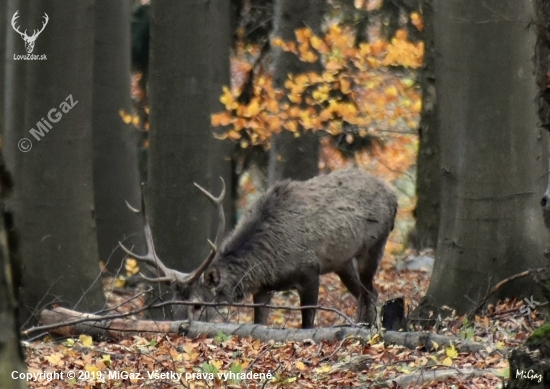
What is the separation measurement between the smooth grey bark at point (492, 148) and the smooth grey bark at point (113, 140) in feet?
28.0

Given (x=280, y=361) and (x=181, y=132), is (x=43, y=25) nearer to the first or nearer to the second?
(x=181, y=132)

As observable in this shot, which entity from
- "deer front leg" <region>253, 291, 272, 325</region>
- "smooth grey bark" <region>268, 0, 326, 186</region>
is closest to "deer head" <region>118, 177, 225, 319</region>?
"deer front leg" <region>253, 291, 272, 325</region>

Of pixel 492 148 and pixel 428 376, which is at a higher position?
pixel 492 148

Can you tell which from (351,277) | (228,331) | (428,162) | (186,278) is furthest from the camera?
(428,162)

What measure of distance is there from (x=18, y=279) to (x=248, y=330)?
3.61 metres

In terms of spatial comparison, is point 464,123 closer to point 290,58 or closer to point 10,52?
point 10,52

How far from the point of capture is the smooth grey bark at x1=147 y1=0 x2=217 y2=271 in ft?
41.1

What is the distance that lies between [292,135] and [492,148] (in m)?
7.37

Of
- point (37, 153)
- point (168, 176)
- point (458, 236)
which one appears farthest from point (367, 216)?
point (37, 153)

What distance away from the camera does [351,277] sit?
12.9 meters

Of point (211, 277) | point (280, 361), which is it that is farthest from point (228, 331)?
point (211, 277)

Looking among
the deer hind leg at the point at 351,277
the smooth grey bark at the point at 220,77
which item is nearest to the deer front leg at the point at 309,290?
the deer hind leg at the point at 351,277

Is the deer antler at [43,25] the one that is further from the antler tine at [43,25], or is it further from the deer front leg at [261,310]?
the deer front leg at [261,310]

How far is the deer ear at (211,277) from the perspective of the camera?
10.8 metres
